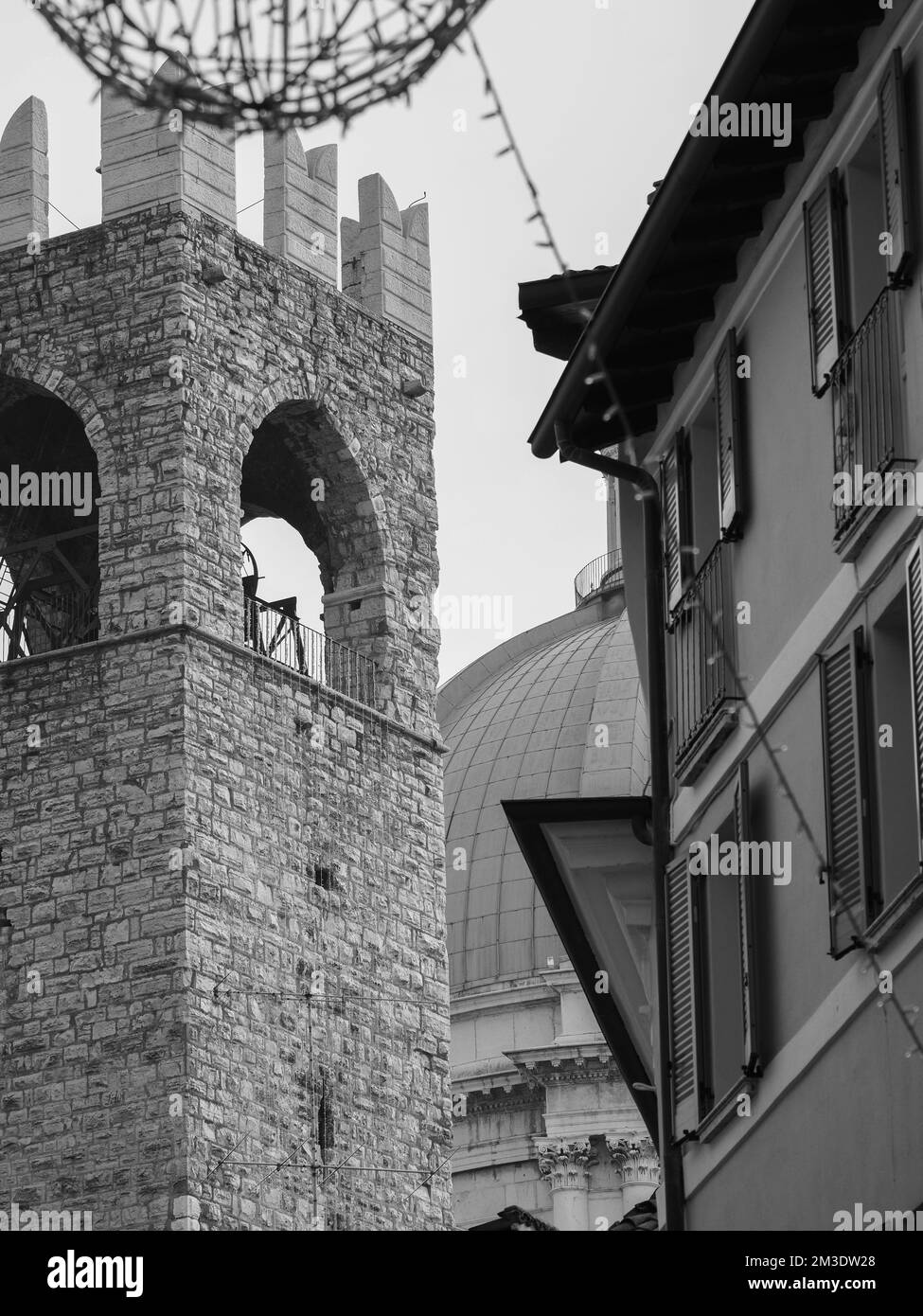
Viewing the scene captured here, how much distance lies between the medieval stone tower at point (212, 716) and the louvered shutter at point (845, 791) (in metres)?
20.2

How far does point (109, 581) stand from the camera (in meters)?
37.4

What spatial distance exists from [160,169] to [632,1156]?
23.6m

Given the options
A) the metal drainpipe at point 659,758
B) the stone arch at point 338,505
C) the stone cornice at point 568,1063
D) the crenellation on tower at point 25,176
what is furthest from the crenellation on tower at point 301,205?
the metal drainpipe at point 659,758

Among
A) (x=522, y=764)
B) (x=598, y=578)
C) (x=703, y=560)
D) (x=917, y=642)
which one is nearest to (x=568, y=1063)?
(x=522, y=764)

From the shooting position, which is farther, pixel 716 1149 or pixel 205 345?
pixel 205 345

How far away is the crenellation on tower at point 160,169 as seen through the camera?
3869 centimetres

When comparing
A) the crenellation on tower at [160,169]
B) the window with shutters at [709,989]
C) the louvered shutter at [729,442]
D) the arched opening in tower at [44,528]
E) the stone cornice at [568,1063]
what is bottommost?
the window with shutters at [709,989]

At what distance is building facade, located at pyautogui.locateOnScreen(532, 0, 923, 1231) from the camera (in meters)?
14.1

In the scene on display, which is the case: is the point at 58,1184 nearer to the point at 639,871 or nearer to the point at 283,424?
the point at 283,424

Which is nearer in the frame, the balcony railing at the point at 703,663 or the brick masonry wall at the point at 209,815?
the balcony railing at the point at 703,663

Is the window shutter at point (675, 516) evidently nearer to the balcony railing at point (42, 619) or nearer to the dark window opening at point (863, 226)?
the dark window opening at point (863, 226)

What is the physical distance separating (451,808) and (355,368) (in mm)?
22242
